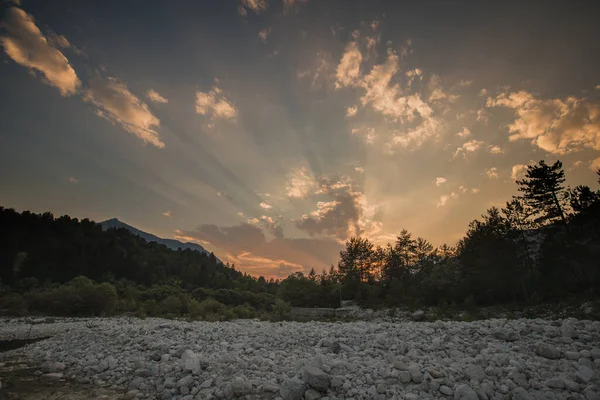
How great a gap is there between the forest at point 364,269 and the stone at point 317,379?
19582 mm

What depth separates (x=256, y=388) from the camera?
6.21m

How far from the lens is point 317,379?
5.88 metres

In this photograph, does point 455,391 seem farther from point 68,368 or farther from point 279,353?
point 68,368

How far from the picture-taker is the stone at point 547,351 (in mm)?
7241

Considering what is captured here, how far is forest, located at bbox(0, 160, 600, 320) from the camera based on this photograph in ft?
85.8

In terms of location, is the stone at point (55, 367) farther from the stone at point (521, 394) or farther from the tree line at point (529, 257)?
the tree line at point (529, 257)

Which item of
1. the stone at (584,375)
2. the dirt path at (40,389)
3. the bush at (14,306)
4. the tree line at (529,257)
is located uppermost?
the tree line at (529,257)

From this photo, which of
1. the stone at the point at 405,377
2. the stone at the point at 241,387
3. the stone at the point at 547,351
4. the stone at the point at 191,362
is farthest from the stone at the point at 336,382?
the stone at the point at 547,351

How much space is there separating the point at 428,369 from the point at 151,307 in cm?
3141

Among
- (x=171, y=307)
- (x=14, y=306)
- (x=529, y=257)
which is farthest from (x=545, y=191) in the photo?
(x=14, y=306)

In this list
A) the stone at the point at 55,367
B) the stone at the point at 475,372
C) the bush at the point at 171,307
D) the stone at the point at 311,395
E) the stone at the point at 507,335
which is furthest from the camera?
the bush at the point at 171,307

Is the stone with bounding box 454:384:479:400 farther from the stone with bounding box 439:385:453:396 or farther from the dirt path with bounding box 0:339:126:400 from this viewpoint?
the dirt path with bounding box 0:339:126:400

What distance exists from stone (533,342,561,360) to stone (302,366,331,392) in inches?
231

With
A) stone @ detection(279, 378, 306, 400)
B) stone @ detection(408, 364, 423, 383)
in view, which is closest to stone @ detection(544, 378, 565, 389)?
stone @ detection(408, 364, 423, 383)
